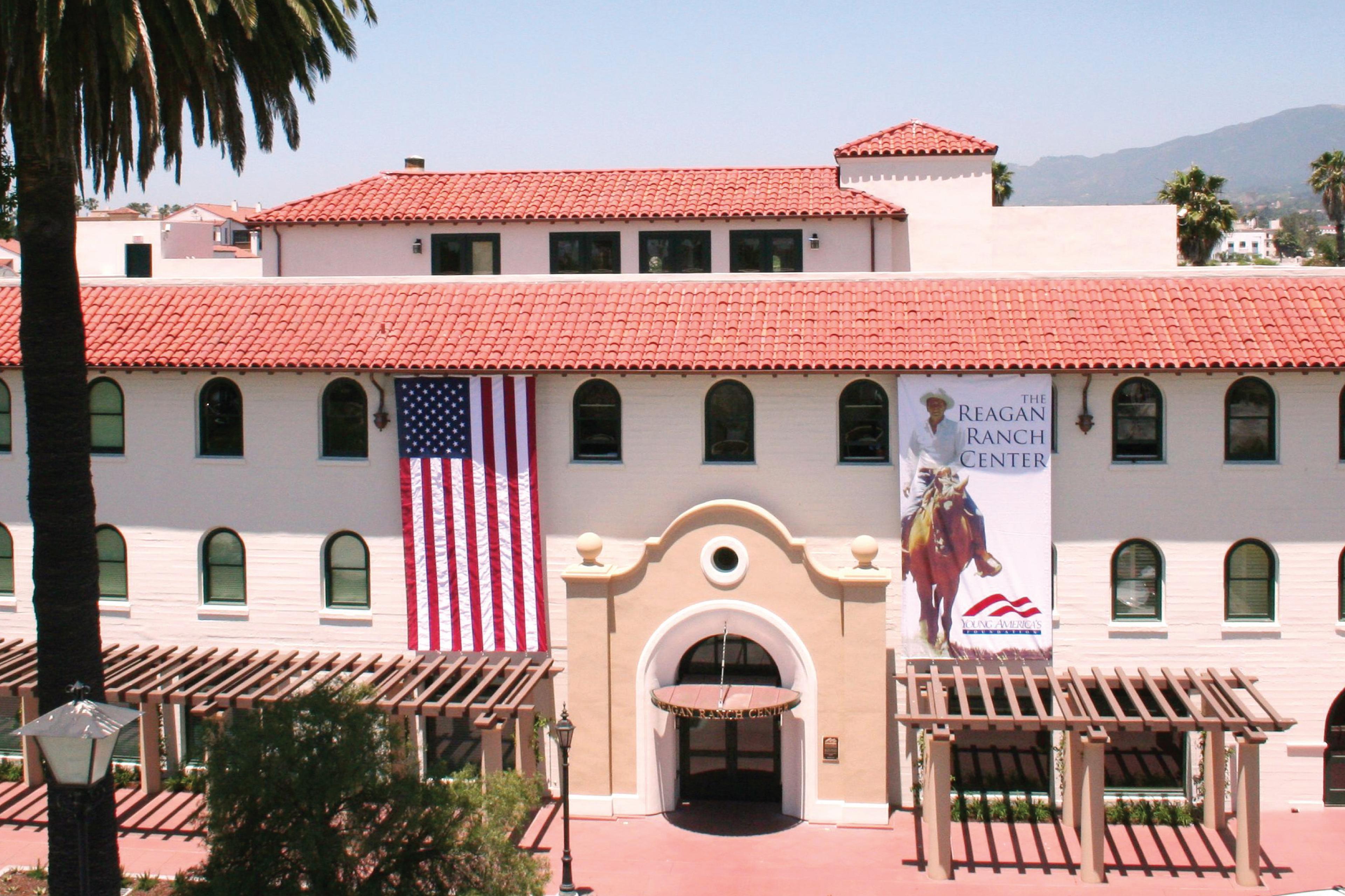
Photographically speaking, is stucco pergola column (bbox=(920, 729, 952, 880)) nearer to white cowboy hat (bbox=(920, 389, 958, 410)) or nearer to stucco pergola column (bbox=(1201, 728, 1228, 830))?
stucco pergola column (bbox=(1201, 728, 1228, 830))

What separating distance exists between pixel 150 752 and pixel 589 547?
879 centimetres

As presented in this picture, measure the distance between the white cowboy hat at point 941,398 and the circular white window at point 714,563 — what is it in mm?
3933

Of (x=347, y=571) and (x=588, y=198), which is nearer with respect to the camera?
(x=347, y=571)

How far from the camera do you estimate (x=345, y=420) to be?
80.3 ft

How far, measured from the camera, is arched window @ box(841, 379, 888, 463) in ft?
76.8

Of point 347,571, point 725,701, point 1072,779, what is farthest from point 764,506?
point 347,571

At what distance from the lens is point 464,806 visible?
603 inches

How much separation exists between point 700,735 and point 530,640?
350cm

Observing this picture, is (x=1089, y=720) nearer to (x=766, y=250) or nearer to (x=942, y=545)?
(x=942, y=545)

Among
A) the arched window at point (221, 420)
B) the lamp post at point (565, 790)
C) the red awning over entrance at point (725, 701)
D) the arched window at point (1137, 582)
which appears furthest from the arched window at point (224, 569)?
the arched window at point (1137, 582)

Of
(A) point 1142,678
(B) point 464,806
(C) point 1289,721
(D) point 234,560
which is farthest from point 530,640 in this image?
(C) point 1289,721

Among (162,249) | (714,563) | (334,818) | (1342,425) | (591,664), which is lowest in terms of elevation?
(334,818)

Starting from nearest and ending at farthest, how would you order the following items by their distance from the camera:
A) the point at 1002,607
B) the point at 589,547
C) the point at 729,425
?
the point at 589,547
the point at 1002,607
the point at 729,425

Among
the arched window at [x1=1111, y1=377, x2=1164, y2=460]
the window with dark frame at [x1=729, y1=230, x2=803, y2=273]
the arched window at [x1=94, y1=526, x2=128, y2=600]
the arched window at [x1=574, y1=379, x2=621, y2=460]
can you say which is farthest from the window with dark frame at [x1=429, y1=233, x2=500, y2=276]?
the arched window at [x1=1111, y1=377, x2=1164, y2=460]
